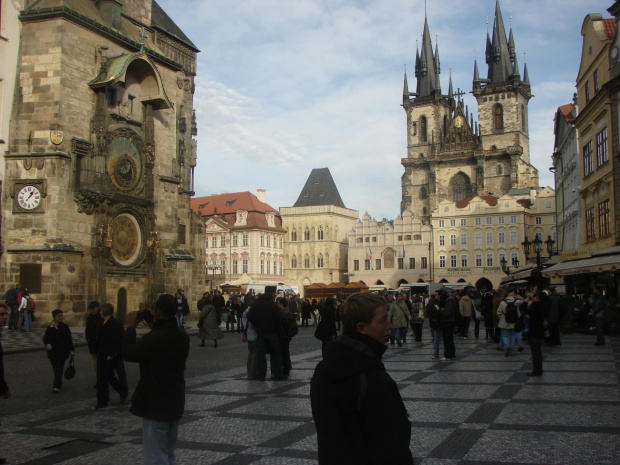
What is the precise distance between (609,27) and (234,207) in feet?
201

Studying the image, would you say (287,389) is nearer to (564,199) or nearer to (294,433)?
(294,433)

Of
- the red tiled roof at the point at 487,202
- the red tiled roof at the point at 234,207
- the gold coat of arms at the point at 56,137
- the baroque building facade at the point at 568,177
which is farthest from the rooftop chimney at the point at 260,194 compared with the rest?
the gold coat of arms at the point at 56,137

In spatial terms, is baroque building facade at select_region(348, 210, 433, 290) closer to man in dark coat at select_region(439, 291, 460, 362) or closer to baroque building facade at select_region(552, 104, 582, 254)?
baroque building facade at select_region(552, 104, 582, 254)

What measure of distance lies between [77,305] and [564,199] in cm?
3406

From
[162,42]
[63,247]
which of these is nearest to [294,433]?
[63,247]

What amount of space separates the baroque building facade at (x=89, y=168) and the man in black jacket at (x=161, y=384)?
18.8m

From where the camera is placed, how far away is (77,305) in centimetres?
2344

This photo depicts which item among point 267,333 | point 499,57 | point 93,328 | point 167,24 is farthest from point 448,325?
point 499,57

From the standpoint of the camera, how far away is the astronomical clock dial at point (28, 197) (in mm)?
22969

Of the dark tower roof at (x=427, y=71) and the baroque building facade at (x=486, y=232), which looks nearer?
the baroque building facade at (x=486, y=232)

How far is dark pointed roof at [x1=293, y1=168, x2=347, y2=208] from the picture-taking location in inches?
3848

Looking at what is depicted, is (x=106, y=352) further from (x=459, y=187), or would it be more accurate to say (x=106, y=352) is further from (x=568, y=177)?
(x=459, y=187)

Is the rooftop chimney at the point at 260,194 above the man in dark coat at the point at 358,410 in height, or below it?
above

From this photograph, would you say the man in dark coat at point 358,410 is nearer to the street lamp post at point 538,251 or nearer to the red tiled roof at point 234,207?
the street lamp post at point 538,251
